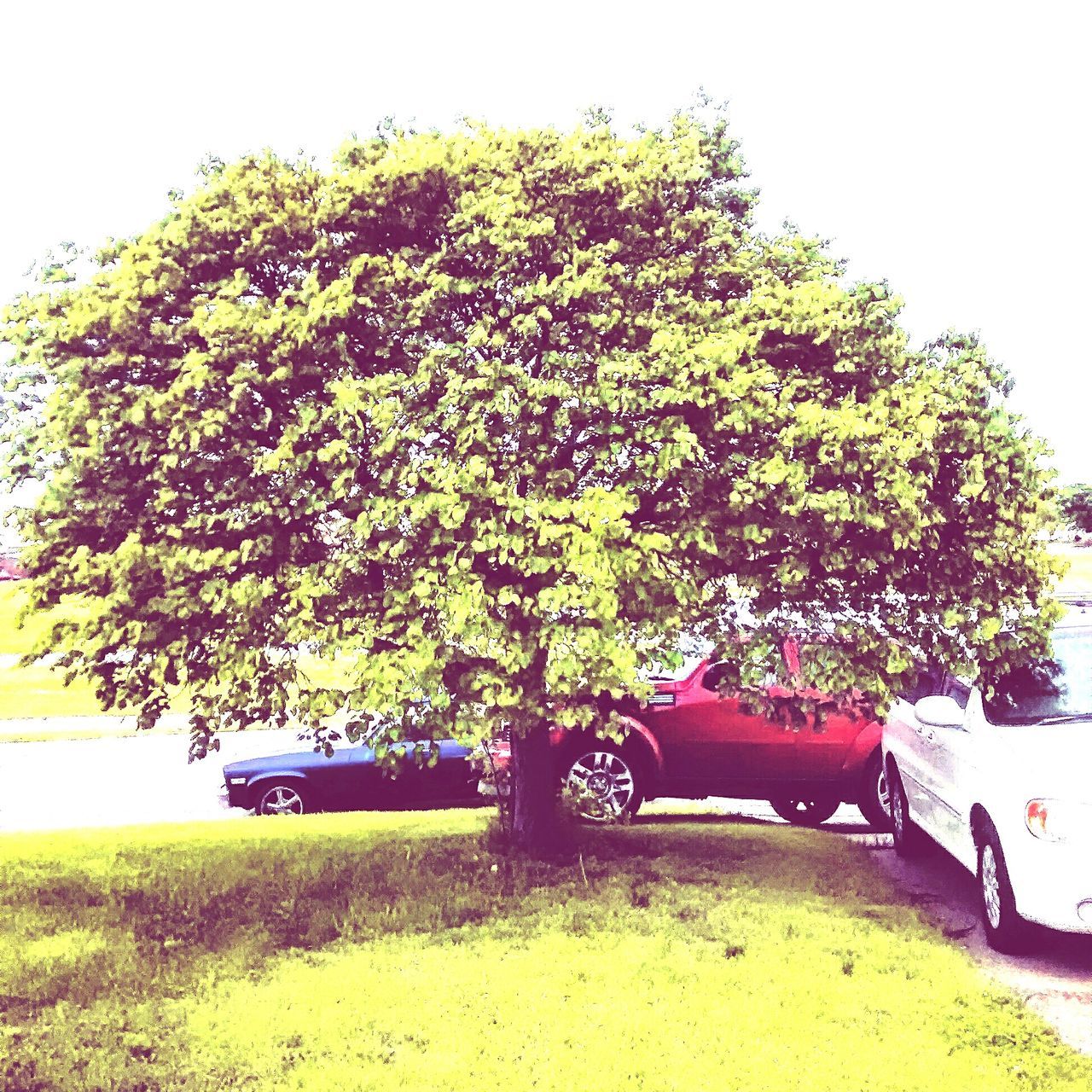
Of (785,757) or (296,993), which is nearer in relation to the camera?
(296,993)

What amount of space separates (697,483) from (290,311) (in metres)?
2.51

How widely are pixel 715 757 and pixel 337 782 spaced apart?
3740 millimetres

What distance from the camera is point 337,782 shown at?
1184 cm

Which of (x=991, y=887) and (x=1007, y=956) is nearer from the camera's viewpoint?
(x=1007, y=956)

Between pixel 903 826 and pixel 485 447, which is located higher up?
pixel 485 447

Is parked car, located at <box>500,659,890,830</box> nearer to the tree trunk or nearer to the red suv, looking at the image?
the red suv

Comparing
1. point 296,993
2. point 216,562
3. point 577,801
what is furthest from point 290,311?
point 577,801

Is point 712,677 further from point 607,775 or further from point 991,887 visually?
point 991,887

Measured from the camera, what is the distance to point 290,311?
6953mm

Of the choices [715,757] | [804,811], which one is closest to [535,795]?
[715,757]

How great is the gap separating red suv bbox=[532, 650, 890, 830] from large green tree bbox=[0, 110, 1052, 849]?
2.75m

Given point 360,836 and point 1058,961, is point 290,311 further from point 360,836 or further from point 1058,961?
point 1058,961

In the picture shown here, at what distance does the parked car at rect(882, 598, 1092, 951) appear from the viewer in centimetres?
600

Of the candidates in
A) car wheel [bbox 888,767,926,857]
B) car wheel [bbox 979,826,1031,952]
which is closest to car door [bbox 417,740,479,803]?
car wheel [bbox 888,767,926,857]
